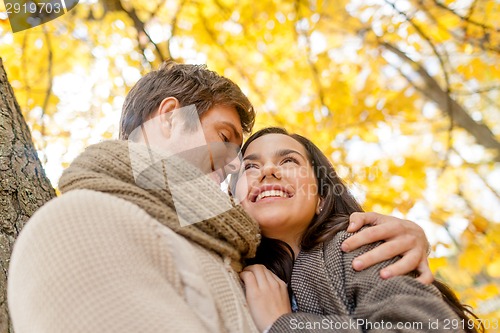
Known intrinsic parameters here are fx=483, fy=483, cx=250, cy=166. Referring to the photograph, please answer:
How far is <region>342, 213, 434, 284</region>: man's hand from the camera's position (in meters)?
1.44

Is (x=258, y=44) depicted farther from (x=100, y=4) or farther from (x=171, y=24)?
(x=100, y=4)

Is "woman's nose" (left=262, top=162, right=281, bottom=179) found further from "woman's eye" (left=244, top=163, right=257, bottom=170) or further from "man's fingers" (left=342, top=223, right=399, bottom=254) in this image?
"man's fingers" (left=342, top=223, right=399, bottom=254)

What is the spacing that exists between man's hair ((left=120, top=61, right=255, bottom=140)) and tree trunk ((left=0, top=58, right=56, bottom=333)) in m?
0.37

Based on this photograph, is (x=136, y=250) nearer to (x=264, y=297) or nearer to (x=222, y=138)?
(x=264, y=297)

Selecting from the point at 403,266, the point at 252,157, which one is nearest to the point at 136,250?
the point at 403,266

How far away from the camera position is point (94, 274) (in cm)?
96

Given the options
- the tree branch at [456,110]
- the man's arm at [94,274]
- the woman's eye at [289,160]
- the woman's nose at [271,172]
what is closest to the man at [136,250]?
the man's arm at [94,274]

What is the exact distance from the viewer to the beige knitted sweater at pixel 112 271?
932mm

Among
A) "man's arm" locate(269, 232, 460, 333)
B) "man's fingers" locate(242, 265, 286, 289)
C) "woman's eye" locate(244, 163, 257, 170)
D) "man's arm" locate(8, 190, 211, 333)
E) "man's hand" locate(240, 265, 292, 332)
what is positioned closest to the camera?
"man's arm" locate(8, 190, 211, 333)

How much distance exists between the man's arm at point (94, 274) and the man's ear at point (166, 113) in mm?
648

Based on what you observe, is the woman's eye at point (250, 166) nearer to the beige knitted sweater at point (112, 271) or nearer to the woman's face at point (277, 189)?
the woman's face at point (277, 189)

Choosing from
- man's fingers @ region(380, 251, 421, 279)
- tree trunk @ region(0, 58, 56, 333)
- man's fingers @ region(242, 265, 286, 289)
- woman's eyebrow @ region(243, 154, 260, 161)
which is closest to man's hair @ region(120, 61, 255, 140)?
woman's eyebrow @ region(243, 154, 260, 161)

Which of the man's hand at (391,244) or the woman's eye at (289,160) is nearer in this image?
the man's hand at (391,244)

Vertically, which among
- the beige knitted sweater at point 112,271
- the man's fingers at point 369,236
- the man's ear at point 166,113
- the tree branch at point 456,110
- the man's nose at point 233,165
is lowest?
the tree branch at point 456,110
